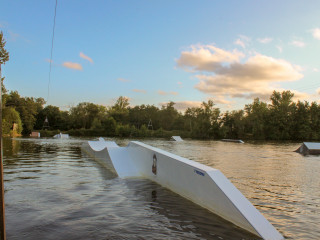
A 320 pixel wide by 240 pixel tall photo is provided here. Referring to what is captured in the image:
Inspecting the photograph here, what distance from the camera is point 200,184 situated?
4203 mm

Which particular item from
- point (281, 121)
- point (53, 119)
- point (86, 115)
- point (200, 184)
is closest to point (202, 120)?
point (281, 121)

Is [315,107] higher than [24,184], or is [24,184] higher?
[315,107]

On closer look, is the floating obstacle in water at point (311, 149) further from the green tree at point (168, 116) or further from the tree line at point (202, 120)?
the green tree at point (168, 116)

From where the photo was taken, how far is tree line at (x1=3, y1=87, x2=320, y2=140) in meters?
64.6

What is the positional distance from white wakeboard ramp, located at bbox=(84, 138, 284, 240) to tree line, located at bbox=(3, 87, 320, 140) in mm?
57027

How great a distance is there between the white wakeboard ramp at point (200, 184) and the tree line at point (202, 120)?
57.0 meters

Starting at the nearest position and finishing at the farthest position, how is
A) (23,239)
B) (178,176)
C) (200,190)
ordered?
(23,239), (200,190), (178,176)

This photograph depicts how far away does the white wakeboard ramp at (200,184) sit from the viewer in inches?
129

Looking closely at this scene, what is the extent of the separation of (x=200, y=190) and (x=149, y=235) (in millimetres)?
1439

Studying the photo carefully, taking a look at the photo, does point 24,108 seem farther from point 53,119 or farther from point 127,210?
point 127,210

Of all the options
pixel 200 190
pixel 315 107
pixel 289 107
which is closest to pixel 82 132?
pixel 289 107

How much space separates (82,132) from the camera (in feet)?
224

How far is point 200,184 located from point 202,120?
7056 cm

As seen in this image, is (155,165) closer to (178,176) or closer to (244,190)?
(178,176)
